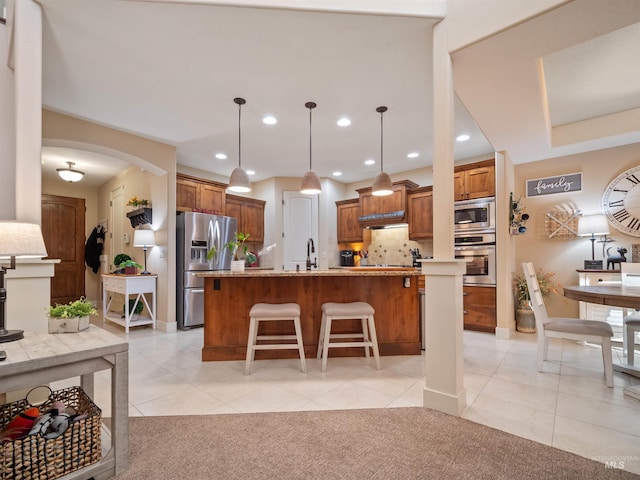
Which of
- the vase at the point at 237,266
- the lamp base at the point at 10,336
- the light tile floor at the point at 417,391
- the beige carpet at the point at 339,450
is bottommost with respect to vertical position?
the light tile floor at the point at 417,391

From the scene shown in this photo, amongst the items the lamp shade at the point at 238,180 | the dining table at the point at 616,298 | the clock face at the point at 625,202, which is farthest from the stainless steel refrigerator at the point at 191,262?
the clock face at the point at 625,202

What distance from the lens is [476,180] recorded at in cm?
437

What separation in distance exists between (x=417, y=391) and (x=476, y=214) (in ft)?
9.60

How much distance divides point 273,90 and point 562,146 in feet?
12.0

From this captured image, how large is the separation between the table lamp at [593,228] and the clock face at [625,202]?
0.18 m

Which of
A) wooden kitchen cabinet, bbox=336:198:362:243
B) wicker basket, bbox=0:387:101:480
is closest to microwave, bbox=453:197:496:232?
wooden kitchen cabinet, bbox=336:198:362:243

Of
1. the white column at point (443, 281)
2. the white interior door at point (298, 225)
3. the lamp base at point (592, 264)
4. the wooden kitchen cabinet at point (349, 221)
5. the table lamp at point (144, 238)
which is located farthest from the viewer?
the white interior door at point (298, 225)

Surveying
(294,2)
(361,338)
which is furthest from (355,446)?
(294,2)

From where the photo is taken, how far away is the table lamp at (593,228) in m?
3.72

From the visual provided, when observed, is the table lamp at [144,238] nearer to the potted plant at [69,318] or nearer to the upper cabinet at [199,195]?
the upper cabinet at [199,195]

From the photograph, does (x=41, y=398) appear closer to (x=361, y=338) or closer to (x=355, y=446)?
(x=355, y=446)

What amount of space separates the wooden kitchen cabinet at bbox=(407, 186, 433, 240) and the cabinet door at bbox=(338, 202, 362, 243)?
1.16 meters

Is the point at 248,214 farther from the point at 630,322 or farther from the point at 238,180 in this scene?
the point at 630,322

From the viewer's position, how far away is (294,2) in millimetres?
1973
